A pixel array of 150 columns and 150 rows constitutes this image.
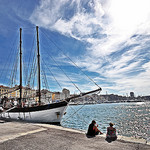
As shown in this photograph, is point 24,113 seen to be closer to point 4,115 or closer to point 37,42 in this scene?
point 4,115

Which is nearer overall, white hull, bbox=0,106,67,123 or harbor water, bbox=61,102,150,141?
white hull, bbox=0,106,67,123

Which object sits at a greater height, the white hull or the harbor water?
the white hull

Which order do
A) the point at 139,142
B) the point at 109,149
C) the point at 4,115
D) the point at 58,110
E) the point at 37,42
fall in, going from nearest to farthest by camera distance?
the point at 109,149 < the point at 139,142 < the point at 58,110 < the point at 4,115 < the point at 37,42

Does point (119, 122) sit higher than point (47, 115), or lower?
lower

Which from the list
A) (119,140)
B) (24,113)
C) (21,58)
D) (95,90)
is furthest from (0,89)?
(119,140)

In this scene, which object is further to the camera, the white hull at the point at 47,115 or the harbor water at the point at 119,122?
the harbor water at the point at 119,122

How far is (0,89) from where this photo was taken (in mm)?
121312

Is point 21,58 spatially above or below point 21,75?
above

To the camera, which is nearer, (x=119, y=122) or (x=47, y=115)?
(x=47, y=115)

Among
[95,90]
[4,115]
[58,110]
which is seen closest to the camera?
[95,90]

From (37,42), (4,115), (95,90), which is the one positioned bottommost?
(4,115)

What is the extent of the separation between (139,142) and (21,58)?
25427 mm

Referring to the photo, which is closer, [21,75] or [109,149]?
[109,149]

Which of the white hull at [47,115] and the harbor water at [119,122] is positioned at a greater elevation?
the white hull at [47,115]
